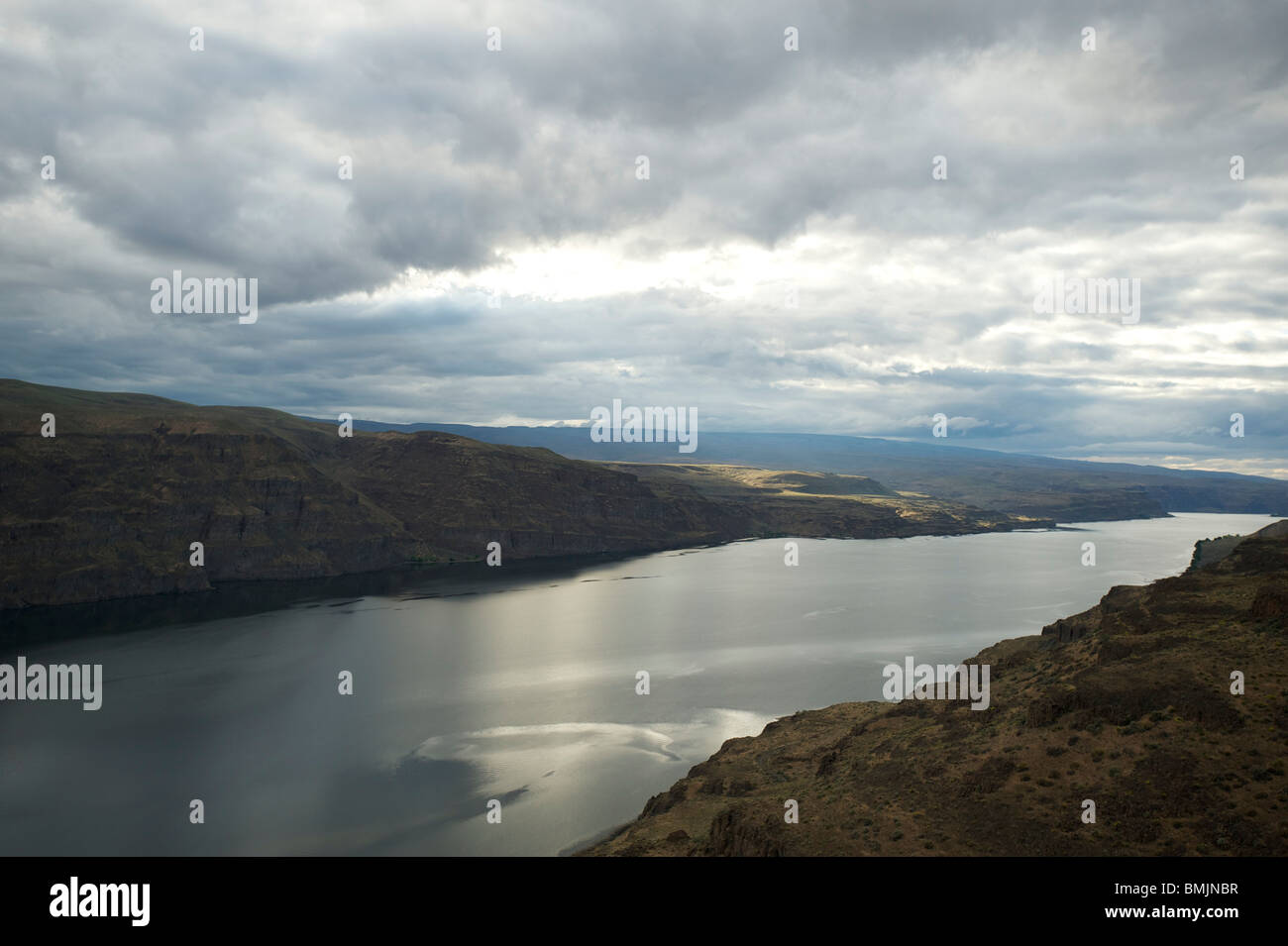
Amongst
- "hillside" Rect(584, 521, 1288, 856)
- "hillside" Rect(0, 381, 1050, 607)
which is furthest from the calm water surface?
"hillside" Rect(584, 521, 1288, 856)

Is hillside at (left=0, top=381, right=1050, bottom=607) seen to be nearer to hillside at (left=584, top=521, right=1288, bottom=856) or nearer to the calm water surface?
the calm water surface

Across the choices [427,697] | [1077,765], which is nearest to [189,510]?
[427,697]

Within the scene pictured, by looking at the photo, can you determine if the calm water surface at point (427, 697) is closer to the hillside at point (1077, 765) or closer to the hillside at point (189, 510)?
the hillside at point (189, 510)

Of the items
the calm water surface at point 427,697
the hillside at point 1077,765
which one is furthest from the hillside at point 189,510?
the hillside at point 1077,765

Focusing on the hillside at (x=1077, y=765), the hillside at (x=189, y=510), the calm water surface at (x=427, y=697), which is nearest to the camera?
the hillside at (x=1077, y=765)

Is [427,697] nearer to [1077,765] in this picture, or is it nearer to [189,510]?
[1077,765]
